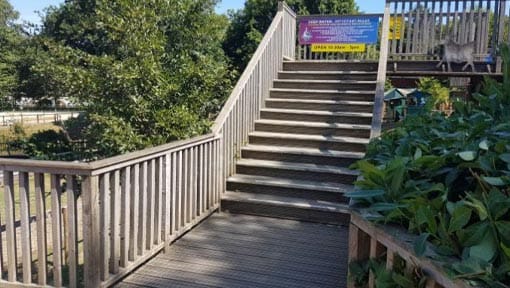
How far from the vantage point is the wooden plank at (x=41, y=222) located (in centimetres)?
238

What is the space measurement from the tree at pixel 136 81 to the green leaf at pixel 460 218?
10.8 feet

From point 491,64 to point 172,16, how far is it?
185 inches

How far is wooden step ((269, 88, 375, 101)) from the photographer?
18.2 ft

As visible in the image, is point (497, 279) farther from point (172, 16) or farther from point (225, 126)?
point (172, 16)

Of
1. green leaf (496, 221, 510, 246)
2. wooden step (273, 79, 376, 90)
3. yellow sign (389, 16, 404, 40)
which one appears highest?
yellow sign (389, 16, 404, 40)

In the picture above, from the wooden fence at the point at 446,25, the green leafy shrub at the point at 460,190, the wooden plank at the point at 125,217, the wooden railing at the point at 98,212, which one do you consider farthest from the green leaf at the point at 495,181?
the wooden fence at the point at 446,25

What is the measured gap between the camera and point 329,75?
607 centimetres

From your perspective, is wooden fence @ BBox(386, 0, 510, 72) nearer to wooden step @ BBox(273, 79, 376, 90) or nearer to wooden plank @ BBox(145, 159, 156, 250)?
wooden step @ BBox(273, 79, 376, 90)

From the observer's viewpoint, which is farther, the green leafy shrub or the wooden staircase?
the wooden staircase

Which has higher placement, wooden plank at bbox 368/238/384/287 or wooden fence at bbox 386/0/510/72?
wooden fence at bbox 386/0/510/72

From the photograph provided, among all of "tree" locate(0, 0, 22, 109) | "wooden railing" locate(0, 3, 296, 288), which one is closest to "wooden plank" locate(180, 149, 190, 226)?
"wooden railing" locate(0, 3, 296, 288)

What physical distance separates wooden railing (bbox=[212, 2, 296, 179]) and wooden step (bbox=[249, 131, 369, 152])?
0.60 ft

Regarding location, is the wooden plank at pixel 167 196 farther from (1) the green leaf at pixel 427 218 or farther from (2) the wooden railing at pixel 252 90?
(1) the green leaf at pixel 427 218

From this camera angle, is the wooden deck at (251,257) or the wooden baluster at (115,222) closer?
the wooden baluster at (115,222)
